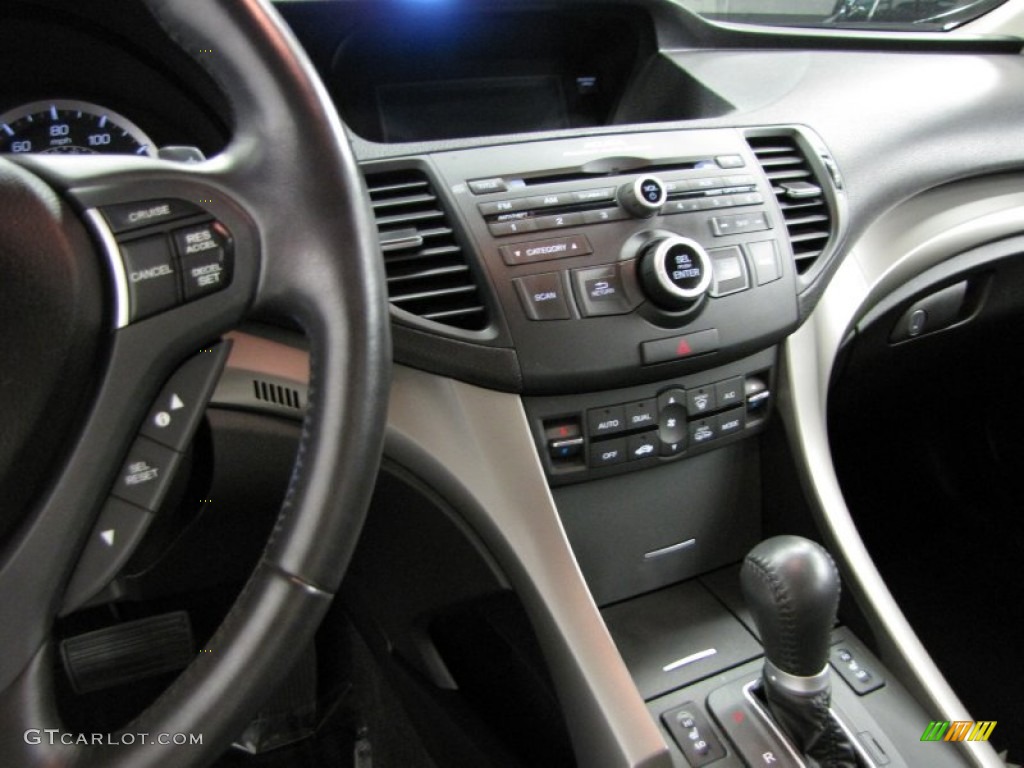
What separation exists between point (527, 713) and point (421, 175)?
58 cm

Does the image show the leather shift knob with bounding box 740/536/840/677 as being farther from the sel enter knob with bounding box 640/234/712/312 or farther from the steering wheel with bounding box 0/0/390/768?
the steering wheel with bounding box 0/0/390/768

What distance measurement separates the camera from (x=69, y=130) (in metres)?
0.84

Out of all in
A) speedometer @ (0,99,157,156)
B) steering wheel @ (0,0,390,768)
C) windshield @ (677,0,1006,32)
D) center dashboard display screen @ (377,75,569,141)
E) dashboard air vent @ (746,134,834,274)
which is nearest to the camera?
steering wheel @ (0,0,390,768)

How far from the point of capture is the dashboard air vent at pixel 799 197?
3.28 feet

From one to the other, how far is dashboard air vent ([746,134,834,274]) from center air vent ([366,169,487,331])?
0.40 m

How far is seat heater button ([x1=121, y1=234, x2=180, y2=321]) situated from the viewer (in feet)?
1.62

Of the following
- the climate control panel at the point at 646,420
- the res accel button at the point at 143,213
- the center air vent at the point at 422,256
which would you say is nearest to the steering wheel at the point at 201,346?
the res accel button at the point at 143,213

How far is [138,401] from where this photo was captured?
19.8 inches

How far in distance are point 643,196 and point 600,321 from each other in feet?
0.45

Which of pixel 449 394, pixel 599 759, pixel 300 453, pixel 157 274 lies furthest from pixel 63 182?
pixel 599 759

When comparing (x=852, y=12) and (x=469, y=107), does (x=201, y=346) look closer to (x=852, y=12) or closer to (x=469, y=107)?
(x=469, y=107)

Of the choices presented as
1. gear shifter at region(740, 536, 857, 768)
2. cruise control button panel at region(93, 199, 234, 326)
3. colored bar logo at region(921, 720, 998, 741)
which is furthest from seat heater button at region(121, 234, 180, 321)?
colored bar logo at region(921, 720, 998, 741)

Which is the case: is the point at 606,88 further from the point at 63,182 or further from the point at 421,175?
the point at 63,182

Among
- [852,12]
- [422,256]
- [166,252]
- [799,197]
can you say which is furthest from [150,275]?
[852,12]
